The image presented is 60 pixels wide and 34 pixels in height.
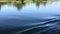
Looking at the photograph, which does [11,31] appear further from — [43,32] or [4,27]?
[43,32]

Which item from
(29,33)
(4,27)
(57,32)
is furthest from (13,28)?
(57,32)

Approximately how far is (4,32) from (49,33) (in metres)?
2.30

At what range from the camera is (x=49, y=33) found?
662 cm

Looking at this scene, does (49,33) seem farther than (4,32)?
No

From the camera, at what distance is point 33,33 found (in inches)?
265

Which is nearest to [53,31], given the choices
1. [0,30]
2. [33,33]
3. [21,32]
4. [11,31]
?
[33,33]

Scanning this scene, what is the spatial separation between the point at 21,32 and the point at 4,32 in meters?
0.89

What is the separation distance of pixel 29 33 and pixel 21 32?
0.54 m

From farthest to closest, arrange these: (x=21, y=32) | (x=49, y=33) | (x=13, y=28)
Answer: (x=13, y=28) < (x=21, y=32) < (x=49, y=33)

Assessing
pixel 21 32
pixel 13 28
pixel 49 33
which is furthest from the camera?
pixel 13 28

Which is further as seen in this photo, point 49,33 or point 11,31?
point 11,31

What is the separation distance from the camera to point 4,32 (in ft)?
23.9

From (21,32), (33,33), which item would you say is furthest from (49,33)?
(21,32)

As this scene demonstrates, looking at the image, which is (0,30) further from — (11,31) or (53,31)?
(53,31)
